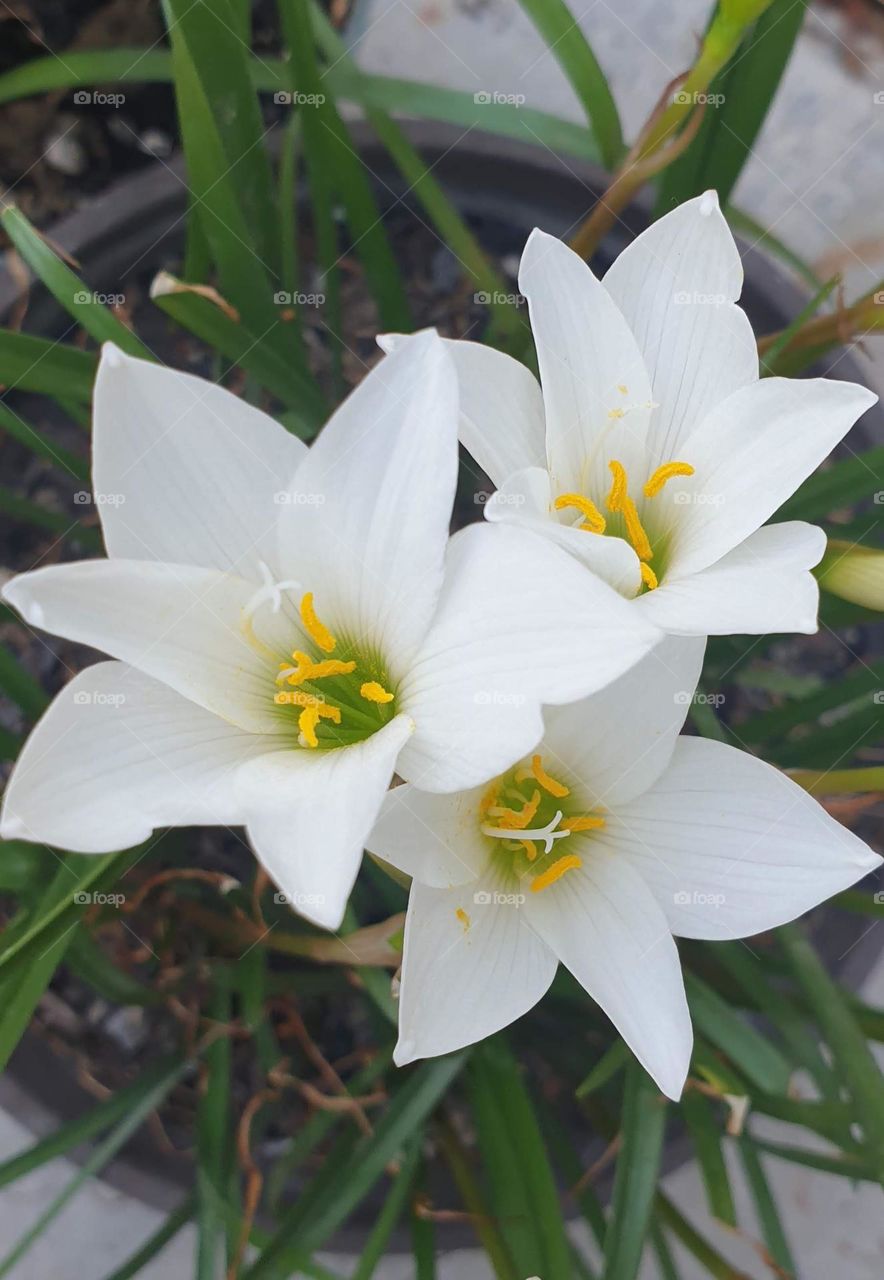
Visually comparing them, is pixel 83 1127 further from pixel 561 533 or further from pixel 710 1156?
pixel 561 533

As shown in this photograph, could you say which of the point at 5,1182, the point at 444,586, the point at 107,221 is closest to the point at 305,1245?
the point at 5,1182

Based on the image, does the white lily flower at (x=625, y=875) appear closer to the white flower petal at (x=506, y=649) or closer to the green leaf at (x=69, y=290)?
the white flower petal at (x=506, y=649)

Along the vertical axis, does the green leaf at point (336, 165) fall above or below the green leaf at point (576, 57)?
below

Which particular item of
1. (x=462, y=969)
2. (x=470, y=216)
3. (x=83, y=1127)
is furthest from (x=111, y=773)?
(x=470, y=216)

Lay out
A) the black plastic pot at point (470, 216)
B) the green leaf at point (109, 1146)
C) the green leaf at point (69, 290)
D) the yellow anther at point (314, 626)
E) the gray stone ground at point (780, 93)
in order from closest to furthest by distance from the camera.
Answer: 1. the yellow anther at point (314, 626)
2. the green leaf at point (69, 290)
3. the green leaf at point (109, 1146)
4. the black plastic pot at point (470, 216)
5. the gray stone ground at point (780, 93)

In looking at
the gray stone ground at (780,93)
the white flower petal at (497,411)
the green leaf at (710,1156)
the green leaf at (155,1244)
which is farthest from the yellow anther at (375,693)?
the gray stone ground at (780,93)
